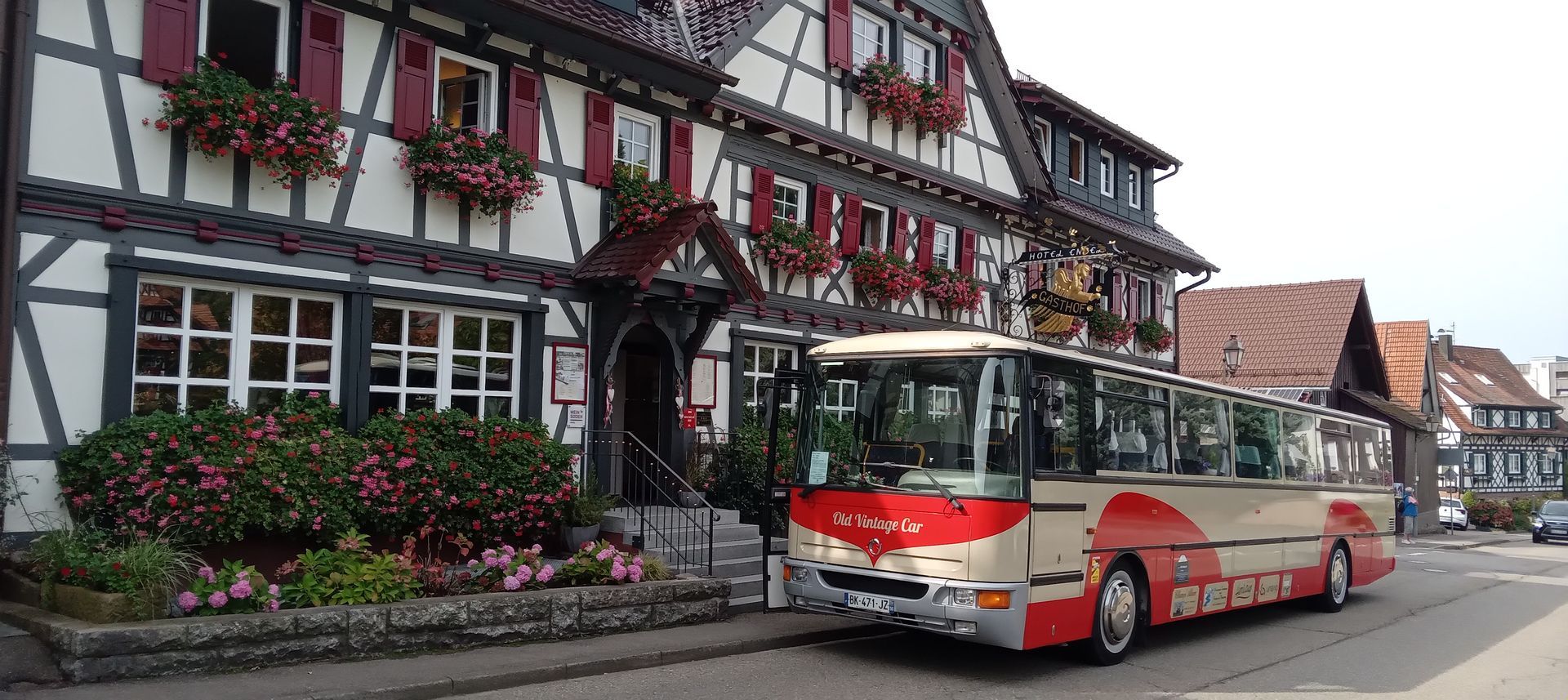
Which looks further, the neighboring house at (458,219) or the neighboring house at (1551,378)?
the neighboring house at (1551,378)

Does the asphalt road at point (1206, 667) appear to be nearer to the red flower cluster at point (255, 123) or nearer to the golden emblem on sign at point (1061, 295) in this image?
the red flower cluster at point (255, 123)

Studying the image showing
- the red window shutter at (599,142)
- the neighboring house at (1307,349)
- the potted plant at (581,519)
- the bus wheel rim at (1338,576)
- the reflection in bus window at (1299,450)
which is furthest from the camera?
the neighboring house at (1307,349)

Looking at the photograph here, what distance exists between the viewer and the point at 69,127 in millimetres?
8984

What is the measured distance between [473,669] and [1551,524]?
135 feet

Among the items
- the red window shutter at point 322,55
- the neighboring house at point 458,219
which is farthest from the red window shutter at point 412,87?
the red window shutter at point 322,55

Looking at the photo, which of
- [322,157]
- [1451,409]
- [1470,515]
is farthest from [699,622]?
[1451,409]

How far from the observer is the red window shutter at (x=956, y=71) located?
19.4 m

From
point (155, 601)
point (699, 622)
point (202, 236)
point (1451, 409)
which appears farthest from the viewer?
point (1451, 409)

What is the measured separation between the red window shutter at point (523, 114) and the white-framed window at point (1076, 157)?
49.0ft

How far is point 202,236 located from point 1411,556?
27219mm

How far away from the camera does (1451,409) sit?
180 feet

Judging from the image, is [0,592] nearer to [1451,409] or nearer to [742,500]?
[742,500]

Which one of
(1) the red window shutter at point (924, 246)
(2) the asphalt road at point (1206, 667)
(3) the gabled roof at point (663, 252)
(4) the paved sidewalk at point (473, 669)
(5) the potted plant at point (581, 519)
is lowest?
(2) the asphalt road at point (1206, 667)

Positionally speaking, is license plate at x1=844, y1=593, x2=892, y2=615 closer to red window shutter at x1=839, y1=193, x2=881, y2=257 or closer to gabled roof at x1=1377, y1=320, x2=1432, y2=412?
red window shutter at x1=839, y1=193, x2=881, y2=257
